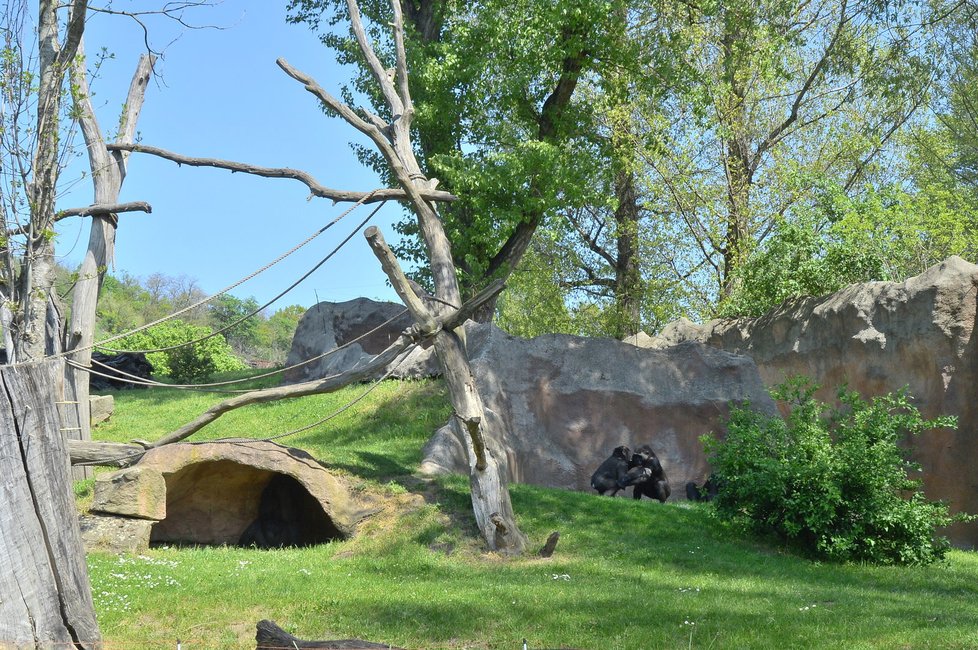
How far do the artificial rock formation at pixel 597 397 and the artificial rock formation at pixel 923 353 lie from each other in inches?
74.2

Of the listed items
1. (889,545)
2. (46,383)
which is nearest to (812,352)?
(889,545)

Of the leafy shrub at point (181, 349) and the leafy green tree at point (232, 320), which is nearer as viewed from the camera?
the leafy shrub at point (181, 349)

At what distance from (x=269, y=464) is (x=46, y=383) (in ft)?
20.1

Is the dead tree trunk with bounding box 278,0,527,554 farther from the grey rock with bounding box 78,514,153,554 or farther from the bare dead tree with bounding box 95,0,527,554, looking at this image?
the grey rock with bounding box 78,514,153,554

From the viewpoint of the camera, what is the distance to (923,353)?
17.3 metres

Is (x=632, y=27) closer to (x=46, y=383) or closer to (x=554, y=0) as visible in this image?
(x=554, y=0)

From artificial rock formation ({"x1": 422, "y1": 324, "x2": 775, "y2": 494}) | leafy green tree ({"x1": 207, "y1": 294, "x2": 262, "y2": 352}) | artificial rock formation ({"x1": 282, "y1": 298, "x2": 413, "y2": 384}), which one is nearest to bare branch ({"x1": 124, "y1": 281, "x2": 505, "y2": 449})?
artificial rock formation ({"x1": 422, "y1": 324, "x2": 775, "y2": 494})

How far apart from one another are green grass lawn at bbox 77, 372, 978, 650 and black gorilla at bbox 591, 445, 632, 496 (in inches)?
56.0

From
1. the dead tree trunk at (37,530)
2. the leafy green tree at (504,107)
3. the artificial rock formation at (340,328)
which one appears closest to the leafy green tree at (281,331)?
the artificial rock formation at (340,328)

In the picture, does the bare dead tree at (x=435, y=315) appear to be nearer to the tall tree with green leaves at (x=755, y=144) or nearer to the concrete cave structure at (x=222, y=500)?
the concrete cave structure at (x=222, y=500)

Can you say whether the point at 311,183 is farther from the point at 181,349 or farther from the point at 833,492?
the point at 181,349

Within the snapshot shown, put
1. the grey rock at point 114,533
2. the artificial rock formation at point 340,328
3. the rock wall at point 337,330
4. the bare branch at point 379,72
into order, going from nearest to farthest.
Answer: the grey rock at point 114,533 → the bare branch at point 379,72 → the rock wall at point 337,330 → the artificial rock formation at point 340,328

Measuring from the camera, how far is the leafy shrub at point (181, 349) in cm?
2588

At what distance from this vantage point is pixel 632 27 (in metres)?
24.7
